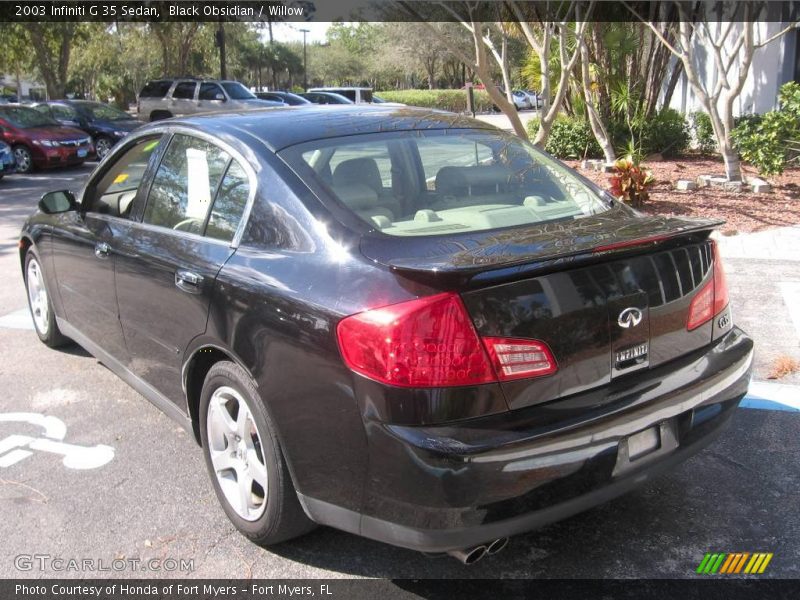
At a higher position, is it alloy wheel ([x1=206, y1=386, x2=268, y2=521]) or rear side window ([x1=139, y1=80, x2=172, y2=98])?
rear side window ([x1=139, y1=80, x2=172, y2=98])

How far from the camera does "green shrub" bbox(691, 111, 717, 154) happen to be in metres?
14.8

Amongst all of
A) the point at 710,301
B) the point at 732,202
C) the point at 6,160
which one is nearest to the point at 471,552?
the point at 710,301

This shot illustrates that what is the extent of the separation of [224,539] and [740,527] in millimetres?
2114

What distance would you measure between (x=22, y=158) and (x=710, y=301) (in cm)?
1691

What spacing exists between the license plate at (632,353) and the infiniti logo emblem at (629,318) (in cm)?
8

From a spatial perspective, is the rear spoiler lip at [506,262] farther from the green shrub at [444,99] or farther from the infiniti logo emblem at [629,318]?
the green shrub at [444,99]

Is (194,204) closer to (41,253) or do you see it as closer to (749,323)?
(41,253)

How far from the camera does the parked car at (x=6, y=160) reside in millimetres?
15359

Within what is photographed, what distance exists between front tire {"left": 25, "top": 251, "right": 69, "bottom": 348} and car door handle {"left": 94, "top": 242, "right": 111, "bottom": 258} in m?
1.21

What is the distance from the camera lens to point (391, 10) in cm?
1465

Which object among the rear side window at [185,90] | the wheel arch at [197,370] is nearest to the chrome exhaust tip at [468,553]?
the wheel arch at [197,370]

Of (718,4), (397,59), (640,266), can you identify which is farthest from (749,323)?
(397,59)

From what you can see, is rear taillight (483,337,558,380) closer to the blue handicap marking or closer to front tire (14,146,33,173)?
the blue handicap marking

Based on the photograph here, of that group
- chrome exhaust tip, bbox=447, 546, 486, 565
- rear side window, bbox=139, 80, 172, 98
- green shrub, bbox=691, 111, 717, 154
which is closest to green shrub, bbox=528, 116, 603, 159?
green shrub, bbox=691, 111, 717, 154
